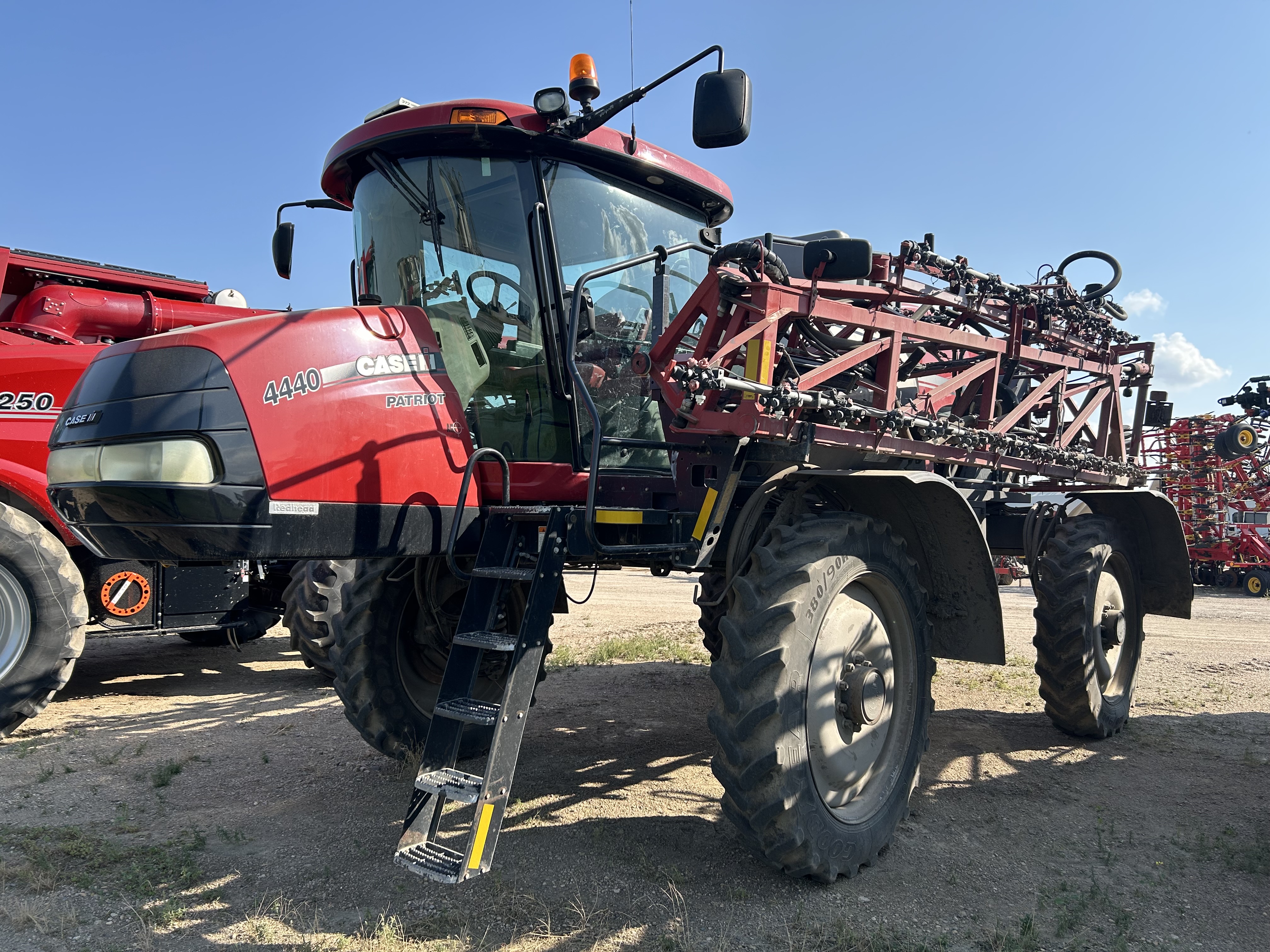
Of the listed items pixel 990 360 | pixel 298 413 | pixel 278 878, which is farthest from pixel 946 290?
pixel 278 878

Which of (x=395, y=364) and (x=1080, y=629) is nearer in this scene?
(x=395, y=364)

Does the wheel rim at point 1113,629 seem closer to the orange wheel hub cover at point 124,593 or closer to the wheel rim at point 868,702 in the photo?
the wheel rim at point 868,702

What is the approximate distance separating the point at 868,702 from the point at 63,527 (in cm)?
576

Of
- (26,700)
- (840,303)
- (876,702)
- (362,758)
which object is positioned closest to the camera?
(876,702)

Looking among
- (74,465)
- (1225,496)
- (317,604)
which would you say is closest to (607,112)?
(74,465)

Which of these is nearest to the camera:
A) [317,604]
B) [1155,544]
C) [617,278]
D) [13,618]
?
[617,278]

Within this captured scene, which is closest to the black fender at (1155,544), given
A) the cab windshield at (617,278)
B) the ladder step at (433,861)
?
the cab windshield at (617,278)

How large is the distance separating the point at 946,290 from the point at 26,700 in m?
5.94

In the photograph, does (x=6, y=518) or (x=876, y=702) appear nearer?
(x=876, y=702)

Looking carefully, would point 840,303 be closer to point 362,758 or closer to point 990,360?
point 990,360

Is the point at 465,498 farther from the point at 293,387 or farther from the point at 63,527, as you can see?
the point at 63,527

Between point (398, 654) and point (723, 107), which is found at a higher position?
point (723, 107)

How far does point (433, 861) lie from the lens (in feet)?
8.82

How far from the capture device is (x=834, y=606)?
3.47 m
